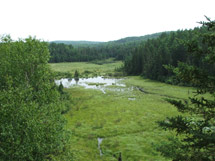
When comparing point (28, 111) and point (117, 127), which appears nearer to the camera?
point (28, 111)

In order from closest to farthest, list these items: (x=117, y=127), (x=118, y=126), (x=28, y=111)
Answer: (x=28, y=111)
(x=117, y=127)
(x=118, y=126)

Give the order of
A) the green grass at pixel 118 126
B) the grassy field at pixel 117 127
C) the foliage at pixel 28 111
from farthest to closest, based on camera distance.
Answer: the green grass at pixel 118 126 → the grassy field at pixel 117 127 → the foliage at pixel 28 111

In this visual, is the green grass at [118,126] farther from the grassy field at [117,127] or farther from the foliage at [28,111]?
the foliage at [28,111]

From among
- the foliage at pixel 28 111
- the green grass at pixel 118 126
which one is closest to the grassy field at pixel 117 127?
the green grass at pixel 118 126

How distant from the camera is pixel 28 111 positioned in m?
17.3

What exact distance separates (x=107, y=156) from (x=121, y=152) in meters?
2.50

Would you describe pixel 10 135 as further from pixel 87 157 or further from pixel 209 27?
pixel 209 27

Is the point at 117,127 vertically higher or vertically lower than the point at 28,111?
lower

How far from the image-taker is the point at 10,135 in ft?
51.4

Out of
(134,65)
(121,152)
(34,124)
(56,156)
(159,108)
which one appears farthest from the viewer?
(134,65)

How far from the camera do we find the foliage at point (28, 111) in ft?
53.3

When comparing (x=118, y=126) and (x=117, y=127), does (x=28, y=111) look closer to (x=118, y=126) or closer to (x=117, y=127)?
(x=117, y=127)

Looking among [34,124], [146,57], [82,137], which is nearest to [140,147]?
[82,137]

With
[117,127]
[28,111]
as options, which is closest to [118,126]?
[117,127]
